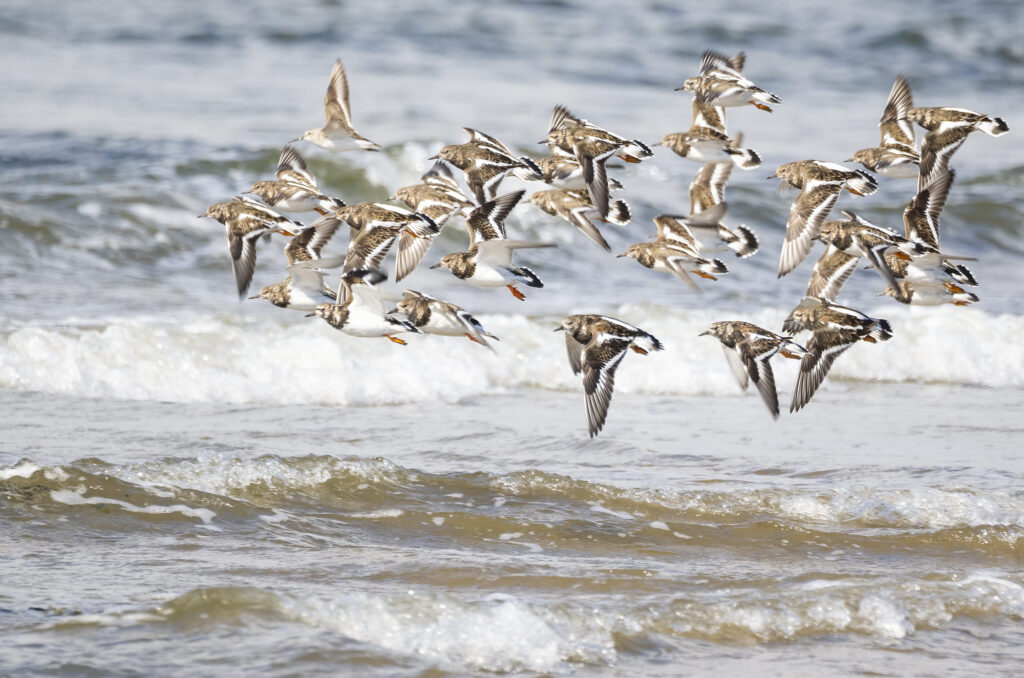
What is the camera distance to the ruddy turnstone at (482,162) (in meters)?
7.00

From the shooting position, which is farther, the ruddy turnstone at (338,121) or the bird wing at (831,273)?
the ruddy turnstone at (338,121)

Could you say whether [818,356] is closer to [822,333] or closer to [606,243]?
[822,333]

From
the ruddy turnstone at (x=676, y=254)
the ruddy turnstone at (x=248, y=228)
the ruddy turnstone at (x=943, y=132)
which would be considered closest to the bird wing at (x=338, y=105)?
the ruddy turnstone at (x=248, y=228)

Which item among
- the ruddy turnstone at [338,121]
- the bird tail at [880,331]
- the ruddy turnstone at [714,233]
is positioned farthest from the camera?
the ruddy turnstone at [338,121]

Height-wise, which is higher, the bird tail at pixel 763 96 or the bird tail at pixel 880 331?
the bird tail at pixel 763 96

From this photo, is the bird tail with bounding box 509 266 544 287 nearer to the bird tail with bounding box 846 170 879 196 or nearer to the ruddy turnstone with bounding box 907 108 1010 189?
the bird tail with bounding box 846 170 879 196

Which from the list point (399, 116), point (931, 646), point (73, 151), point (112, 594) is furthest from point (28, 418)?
point (399, 116)

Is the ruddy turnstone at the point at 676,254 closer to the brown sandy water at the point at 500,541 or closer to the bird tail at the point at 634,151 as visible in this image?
the bird tail at the point at 634,151

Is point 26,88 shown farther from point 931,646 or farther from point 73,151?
point 931,646

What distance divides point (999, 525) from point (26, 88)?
16.0 meters

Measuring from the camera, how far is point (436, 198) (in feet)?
23.4

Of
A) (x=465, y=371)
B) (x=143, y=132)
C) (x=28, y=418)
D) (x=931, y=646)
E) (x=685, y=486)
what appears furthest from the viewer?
(x=143, y=132)

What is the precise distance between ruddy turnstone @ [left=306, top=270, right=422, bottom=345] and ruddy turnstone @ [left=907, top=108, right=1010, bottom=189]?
2.67m

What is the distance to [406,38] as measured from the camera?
962 inches
